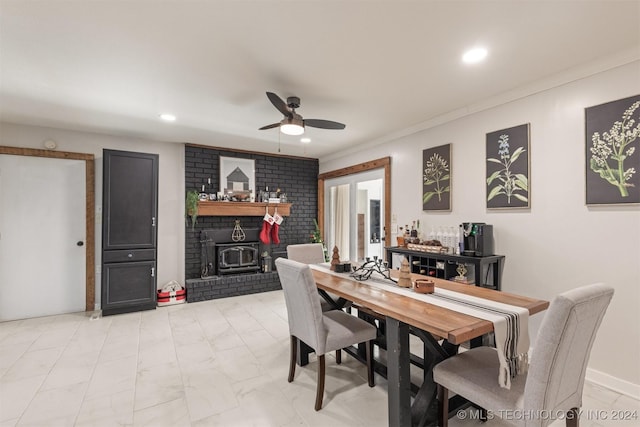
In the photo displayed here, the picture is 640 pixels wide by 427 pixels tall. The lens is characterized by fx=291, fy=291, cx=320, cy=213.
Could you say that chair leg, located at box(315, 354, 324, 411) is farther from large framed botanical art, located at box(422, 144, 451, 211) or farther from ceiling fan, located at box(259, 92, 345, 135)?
large framed botanical art, located at box(422, 144, 451, 211)

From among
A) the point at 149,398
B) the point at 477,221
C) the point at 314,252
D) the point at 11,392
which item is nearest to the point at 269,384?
the point at 149,398

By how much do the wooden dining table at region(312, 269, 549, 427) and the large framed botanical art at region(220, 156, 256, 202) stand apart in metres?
3.59

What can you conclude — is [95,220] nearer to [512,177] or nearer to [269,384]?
[269,384]

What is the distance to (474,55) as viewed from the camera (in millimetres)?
2143

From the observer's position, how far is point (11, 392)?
2154mm

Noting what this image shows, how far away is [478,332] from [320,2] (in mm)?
1903

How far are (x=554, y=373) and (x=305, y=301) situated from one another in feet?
4.24

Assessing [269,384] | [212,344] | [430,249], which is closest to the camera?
[269,384]

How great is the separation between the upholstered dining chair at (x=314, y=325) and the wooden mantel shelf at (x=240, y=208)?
2994mm

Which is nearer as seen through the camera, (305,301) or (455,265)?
(305,301)

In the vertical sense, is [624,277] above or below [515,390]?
above

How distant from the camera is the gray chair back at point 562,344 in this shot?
1131 millimetres

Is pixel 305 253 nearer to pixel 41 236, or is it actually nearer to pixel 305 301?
pixel 305 301

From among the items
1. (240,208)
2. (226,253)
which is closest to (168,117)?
(240,208)
